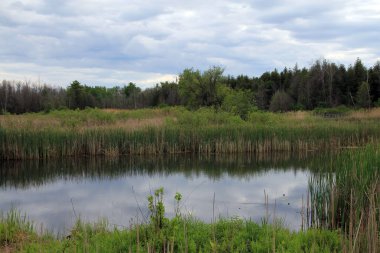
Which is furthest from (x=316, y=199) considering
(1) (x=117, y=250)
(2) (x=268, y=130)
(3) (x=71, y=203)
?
(2) (x=268, y=130)

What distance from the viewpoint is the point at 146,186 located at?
36.2 ft

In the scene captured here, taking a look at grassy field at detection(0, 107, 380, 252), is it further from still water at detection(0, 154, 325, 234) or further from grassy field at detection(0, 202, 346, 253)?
still water at detection(0, 154, 325, 234)

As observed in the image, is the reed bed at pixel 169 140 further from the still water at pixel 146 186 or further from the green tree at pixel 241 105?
the green tree at pixel 241 105

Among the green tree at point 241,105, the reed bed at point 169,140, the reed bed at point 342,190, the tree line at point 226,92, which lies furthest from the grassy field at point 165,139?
the tree line at point 226,92

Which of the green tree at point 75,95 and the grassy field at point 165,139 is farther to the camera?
the green tree at point 75,95

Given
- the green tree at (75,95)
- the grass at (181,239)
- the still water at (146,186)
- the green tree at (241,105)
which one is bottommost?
the still water at (146,186)

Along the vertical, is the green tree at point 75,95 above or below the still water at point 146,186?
above

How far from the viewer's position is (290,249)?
14.7 feet

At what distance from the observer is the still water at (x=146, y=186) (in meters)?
7.97

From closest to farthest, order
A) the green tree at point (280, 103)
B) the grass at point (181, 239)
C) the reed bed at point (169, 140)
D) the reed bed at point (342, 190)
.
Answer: the grass at point (181, 239)
the reed bed at point (342, 190)
the reed bed at point (169, 140)
the green tree at point (280, 103)

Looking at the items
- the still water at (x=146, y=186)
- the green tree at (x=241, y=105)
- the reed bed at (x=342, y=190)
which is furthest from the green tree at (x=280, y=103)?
the reed bed at (x=342, y=190)

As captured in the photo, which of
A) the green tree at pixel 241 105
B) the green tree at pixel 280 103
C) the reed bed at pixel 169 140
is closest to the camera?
the reed bed at pixel 169 140

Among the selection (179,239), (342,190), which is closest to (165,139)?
(342,190)

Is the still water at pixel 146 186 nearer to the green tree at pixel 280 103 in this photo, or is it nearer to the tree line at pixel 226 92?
the tree line at pixel 226 92
